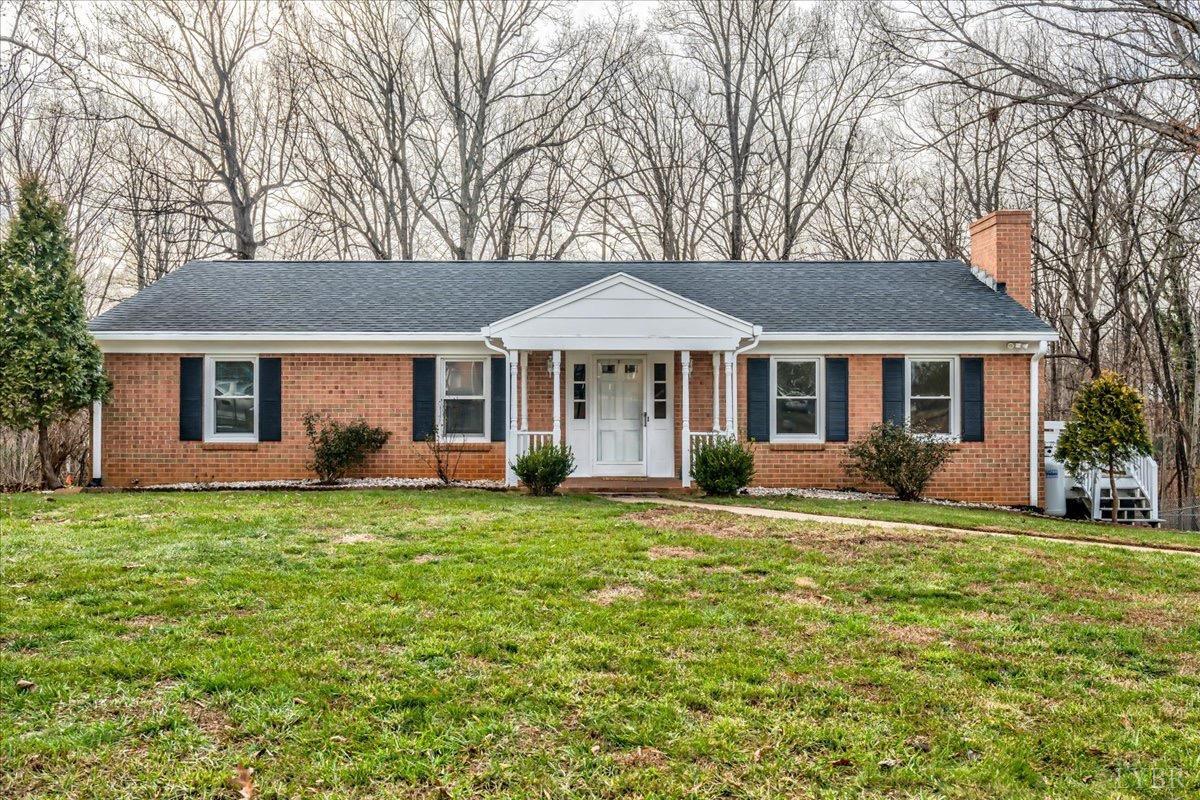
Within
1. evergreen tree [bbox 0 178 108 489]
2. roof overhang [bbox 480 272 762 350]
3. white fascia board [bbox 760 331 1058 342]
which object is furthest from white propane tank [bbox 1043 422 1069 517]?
evergreen tree [bbox 0 178 108 489]

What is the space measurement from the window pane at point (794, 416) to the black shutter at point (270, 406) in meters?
8.65

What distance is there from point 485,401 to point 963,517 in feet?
25.5

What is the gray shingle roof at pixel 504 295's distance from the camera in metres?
13.6

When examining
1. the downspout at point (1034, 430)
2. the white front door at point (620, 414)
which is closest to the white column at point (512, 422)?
the white front door at point (620, 414)

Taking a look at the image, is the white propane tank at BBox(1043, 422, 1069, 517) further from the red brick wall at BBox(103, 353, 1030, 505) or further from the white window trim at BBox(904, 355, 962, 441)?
the white window trim at BBox(904, 355, 962, 441)

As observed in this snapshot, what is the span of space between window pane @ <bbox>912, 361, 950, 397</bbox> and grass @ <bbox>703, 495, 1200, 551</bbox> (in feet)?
7.25

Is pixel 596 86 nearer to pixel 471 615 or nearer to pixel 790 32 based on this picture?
pixel 790 32

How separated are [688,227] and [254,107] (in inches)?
553

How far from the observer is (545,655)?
4469 mm

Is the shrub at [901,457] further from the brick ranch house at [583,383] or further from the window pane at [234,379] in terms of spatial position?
the window pane at [234,379]

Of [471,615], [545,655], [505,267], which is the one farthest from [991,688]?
[505,267]

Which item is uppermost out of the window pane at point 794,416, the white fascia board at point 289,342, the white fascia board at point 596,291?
the white fascia board at point 596,291

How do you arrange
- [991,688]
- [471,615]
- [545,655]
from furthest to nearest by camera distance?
1. [471,615]
2. [545,655]
3. [991,688]

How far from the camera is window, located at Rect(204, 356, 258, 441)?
13.6 meters
